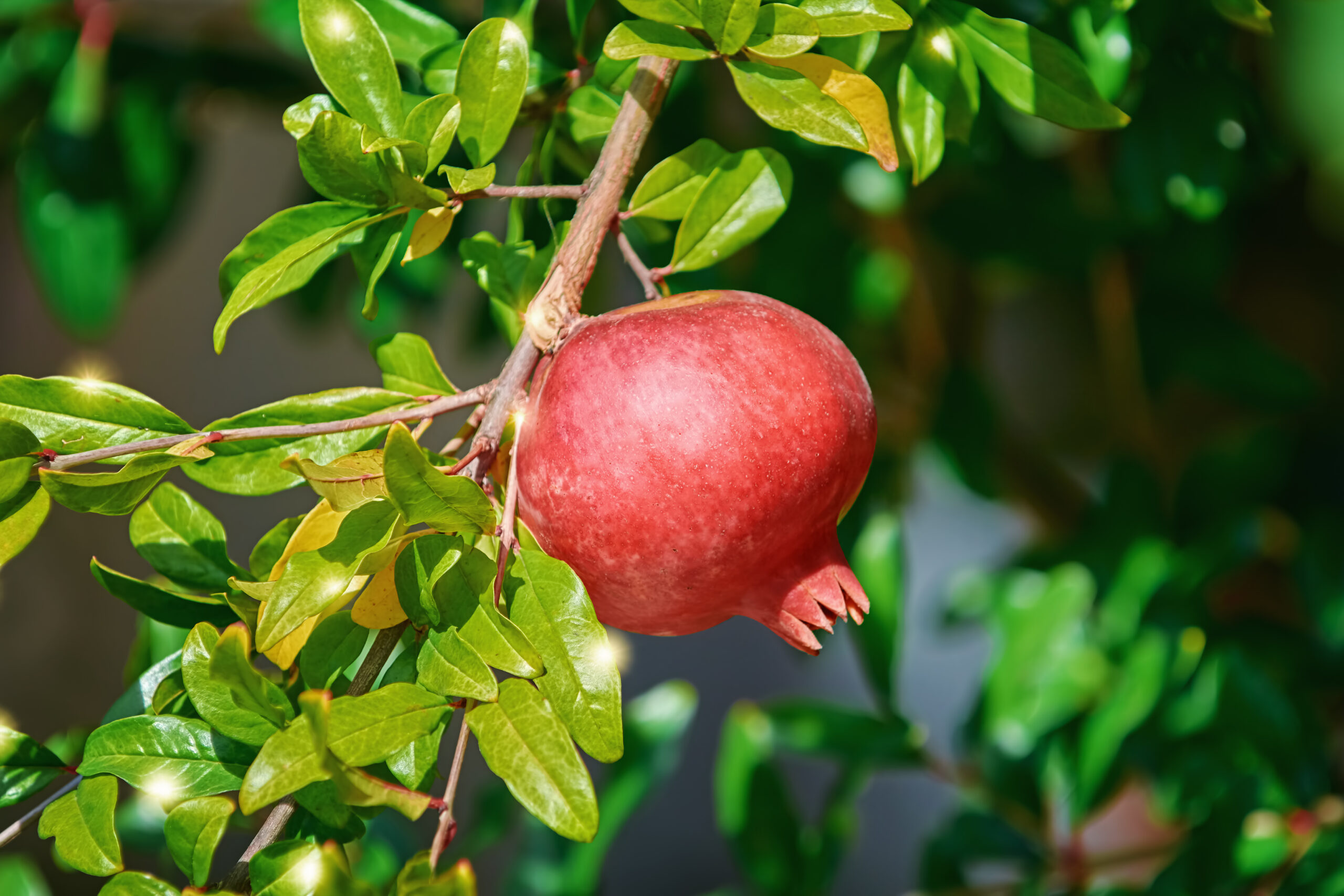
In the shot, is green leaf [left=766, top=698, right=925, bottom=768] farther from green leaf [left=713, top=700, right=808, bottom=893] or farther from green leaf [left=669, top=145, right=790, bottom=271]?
green leaf [left=669, top=145, right=790, bottom=271]

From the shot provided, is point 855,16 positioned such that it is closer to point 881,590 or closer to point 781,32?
point 781,32

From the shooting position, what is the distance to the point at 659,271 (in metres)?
0.40

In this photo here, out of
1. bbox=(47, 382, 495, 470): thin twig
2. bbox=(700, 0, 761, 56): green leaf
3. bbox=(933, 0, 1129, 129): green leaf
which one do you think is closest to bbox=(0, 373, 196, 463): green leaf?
bbox=(47, 382, 495, 470): thin twig

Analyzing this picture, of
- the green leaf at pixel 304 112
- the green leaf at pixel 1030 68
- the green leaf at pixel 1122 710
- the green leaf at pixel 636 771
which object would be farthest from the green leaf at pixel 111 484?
the green leaf at pixel 1122 710

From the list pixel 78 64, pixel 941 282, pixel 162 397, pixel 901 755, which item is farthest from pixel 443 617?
pixel 162 397

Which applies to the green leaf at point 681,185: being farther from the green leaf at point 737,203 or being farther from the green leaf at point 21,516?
the green leaf at point 21,516

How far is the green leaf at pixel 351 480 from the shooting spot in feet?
0.93

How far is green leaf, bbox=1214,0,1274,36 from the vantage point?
356mm

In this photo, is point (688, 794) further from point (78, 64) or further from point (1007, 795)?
point (78, 64)

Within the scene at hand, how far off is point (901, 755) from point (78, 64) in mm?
795

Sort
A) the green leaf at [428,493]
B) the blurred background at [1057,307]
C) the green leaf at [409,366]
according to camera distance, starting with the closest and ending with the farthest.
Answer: the green leaf at [428,493]
the green leaf at [409,366]
the blurred background at [1057,307]

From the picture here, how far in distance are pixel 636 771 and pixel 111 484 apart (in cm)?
50

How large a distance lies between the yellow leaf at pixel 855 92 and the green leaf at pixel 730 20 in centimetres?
2

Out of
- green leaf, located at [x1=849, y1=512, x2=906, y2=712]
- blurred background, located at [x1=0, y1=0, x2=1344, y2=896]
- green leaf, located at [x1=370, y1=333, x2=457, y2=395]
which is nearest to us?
green leaf, located at [x1=370, y1=333, x2=457, y2=395]
